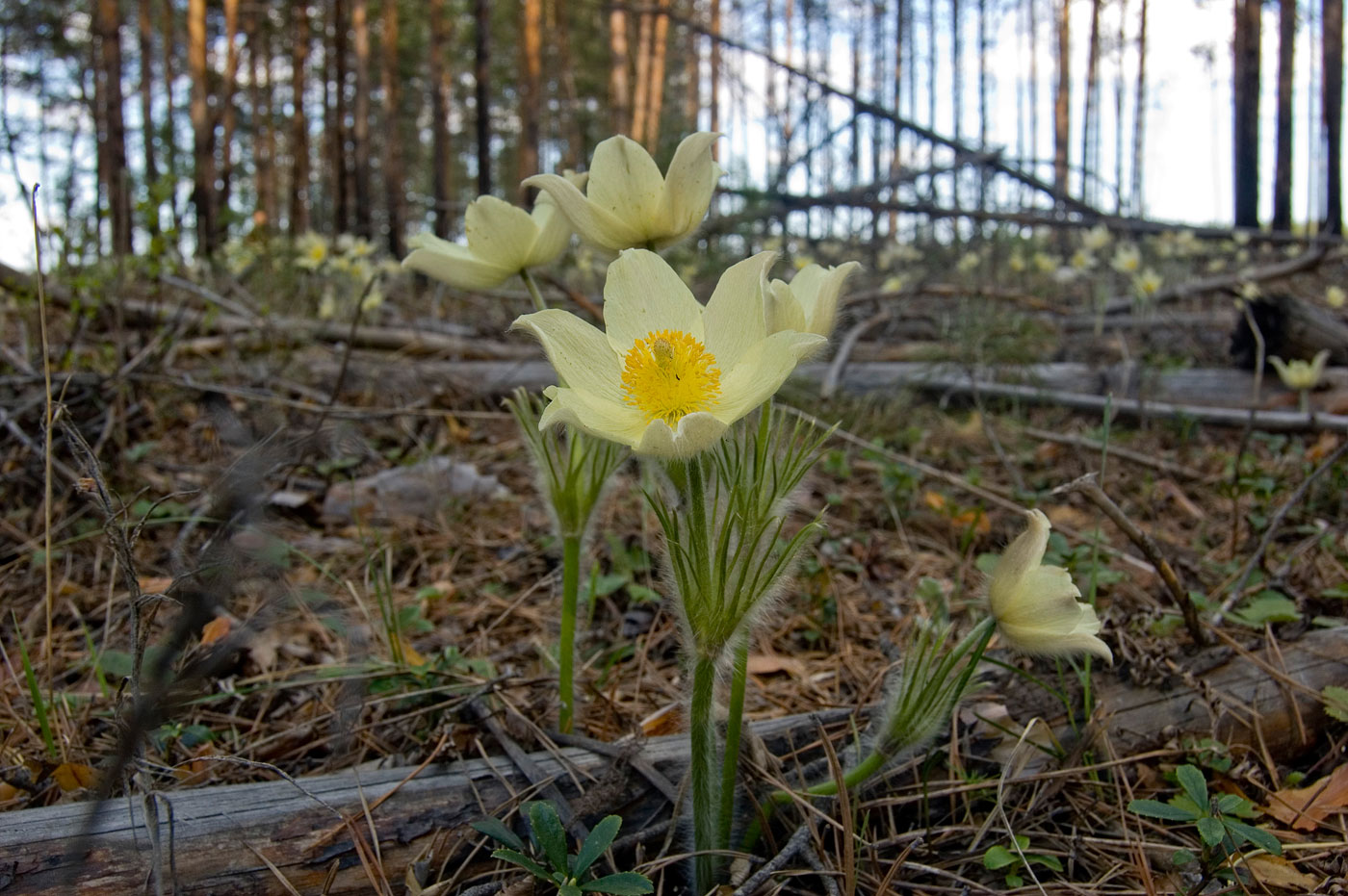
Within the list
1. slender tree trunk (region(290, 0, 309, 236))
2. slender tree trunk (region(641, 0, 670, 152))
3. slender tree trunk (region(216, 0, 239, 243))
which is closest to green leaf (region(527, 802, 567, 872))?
slender tree trunk (region(216, 0, 239, 243))

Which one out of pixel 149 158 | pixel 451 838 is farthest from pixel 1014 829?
pixel 149 158

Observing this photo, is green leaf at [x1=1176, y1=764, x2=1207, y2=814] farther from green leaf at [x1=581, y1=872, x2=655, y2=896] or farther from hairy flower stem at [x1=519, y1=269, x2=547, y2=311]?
hairy flower stem at [x1=519, y1=269, x2=547, y2=311]

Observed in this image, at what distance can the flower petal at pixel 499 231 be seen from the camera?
4.28 ft

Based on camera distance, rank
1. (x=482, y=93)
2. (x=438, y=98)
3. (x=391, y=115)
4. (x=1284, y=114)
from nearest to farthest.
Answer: (x=482, y=93), (x=1284, y=114), (x=391, y=115), (x=438, y=98)

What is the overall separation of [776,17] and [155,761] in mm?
28113

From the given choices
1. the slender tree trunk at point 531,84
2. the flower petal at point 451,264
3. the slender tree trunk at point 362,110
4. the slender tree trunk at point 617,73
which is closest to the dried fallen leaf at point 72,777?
the flower petal at point 451,264

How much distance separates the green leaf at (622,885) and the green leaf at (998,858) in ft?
1.70

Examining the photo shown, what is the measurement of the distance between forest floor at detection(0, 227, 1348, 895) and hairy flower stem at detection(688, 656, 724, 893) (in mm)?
60

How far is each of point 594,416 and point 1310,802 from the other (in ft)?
4.36

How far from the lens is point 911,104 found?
1054 inches

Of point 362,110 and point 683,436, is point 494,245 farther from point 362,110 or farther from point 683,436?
point 362,110

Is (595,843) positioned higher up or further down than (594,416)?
further down

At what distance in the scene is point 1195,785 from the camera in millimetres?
1187

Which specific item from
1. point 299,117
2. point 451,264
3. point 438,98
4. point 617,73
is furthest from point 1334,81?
point 299,117
